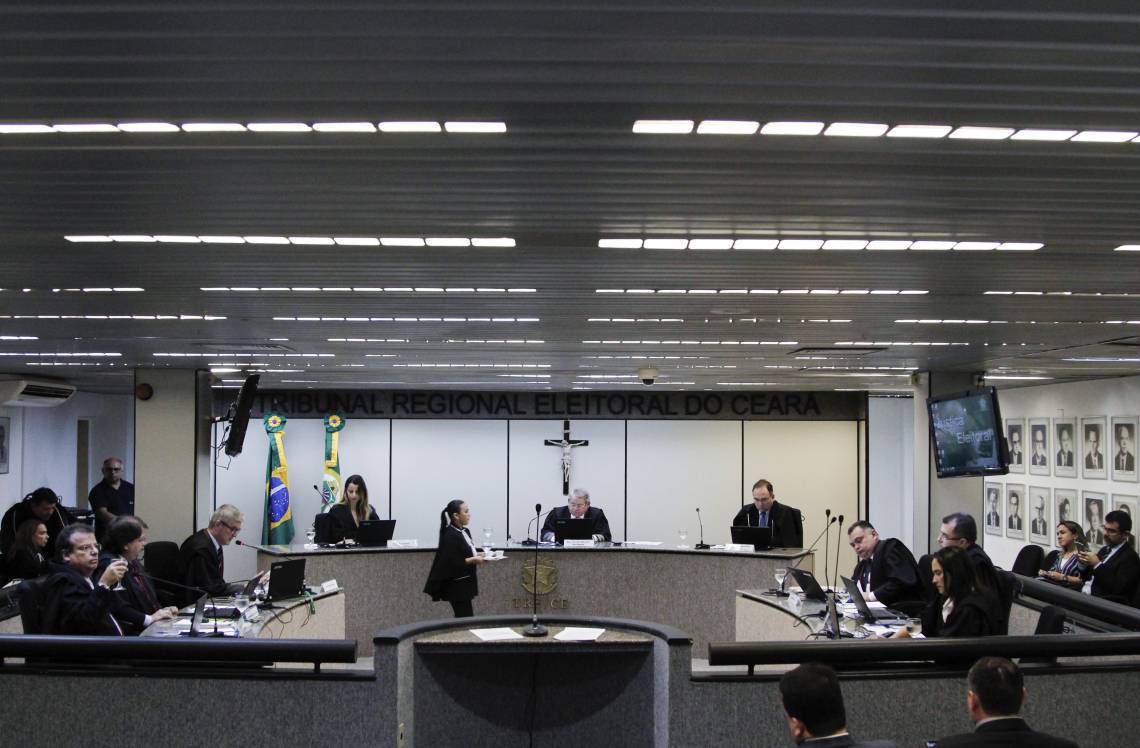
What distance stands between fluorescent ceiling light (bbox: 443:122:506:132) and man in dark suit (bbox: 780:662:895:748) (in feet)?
6.36

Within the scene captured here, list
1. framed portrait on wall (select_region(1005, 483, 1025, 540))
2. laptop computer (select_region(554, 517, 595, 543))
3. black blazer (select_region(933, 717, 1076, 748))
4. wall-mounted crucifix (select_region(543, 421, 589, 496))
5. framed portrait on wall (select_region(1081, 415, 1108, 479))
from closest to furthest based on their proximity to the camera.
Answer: black blazer (select_region(933, 717, 1076, 748))
laptop computer (select_region(554, 517, 595, 543))
framed portrait on wall (select_region(1081, 415, 1108, 479))
framed portrait on wall (select_region(1005, 483, 1025, 540))
wall-mounted crucifix (select_region(543, 421, 589, 496))

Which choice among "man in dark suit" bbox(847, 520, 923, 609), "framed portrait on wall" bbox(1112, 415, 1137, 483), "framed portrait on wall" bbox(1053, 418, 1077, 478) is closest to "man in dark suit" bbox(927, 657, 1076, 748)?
"man in dark suit" bbox(847, 520, 923, 609)

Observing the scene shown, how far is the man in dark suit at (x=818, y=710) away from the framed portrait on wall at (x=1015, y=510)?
1721 centimetres

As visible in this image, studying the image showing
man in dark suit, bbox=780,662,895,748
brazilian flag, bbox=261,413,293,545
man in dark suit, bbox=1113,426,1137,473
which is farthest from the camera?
brazilian flag, bbox=261,413,293,545

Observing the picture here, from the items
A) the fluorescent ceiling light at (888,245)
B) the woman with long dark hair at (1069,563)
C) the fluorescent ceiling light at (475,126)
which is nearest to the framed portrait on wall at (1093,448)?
the woman with long dark hair at (1069,563)

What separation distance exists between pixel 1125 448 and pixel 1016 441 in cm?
420

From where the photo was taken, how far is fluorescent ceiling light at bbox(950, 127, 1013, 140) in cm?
361

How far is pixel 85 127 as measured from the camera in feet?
11.9

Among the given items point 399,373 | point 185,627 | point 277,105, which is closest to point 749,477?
point 399,373

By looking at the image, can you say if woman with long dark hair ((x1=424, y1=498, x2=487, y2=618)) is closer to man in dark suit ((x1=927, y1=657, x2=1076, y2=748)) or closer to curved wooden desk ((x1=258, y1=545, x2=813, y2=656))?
curved wooden desk ((x1=258, y1=545, x2=813, y2=656))

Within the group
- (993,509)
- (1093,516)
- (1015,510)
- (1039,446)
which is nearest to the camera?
(1093,516)

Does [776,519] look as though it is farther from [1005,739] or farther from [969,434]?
[1005,739]

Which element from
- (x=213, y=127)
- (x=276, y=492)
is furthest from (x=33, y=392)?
(x=213, y=127)

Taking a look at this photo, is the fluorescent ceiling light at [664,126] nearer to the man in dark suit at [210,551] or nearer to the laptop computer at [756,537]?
the man in dark suit at [210,551]
